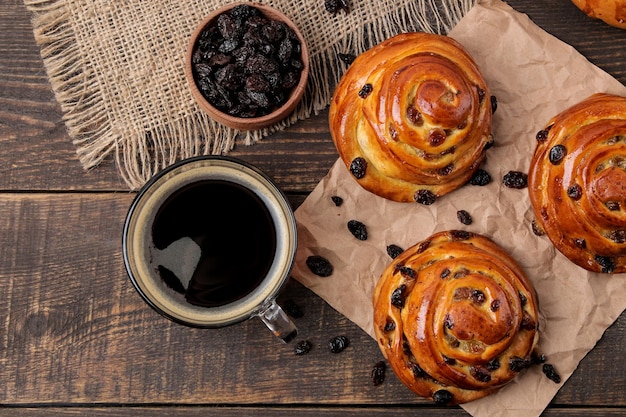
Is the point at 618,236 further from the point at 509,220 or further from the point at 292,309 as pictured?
the point at 292,309

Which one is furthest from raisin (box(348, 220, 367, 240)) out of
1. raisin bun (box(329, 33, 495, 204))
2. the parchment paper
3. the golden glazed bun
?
the golden glazed bun

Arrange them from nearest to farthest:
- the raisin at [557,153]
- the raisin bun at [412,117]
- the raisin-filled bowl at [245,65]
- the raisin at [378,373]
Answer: the raisin bun at [412,117] → the raisin at [557,153] → the raisin-filled bowl at [245,65] → the raisin at [378,373]

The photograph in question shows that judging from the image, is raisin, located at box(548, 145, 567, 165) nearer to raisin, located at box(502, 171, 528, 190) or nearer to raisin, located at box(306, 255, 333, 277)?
raisin, located at box(502, 171, 528, 190)

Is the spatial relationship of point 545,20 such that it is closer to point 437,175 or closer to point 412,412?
point 437,175

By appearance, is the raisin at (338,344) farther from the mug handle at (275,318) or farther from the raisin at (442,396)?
the raisin at (442,396)

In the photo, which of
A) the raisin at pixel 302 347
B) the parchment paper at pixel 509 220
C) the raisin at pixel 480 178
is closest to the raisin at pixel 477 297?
the parchment paper at pixel 509 220

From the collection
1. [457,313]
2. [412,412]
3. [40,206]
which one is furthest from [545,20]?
[40,206]
